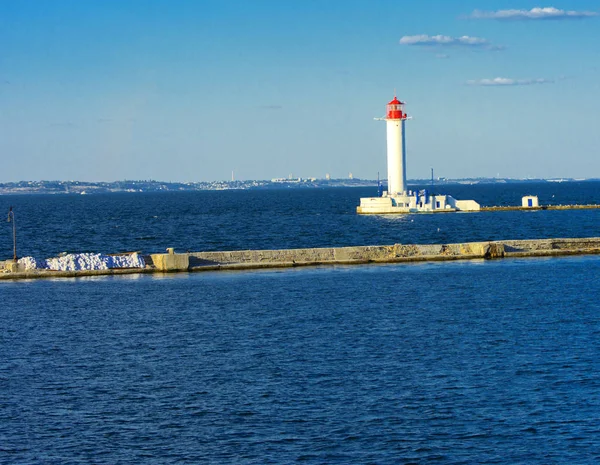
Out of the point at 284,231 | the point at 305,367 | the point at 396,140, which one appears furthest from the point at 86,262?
the point at 396,140

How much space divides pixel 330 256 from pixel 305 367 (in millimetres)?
29362

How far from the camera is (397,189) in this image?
116 metres

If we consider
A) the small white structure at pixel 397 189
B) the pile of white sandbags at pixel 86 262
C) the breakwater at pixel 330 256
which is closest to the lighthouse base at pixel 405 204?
the small white structure at pixel 397 189

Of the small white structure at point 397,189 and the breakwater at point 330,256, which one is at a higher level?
the small white structure at point 397,189

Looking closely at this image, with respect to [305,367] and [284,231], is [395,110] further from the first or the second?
[305,367]

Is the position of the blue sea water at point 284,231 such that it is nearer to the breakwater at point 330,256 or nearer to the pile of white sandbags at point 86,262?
the pile of white sandbags at point 86,262

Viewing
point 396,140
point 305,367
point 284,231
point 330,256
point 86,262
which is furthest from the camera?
point 396,140

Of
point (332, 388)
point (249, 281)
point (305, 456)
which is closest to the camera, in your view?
point (305, 456)

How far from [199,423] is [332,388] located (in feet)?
13.9

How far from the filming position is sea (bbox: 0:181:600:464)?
2016cm

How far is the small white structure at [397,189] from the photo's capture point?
371 feet

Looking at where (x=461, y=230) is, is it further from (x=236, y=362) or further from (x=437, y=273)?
(x=236, y=362)

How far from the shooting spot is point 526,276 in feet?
159

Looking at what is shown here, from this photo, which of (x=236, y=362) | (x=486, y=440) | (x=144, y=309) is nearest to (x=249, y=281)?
(x=144, y=309)
